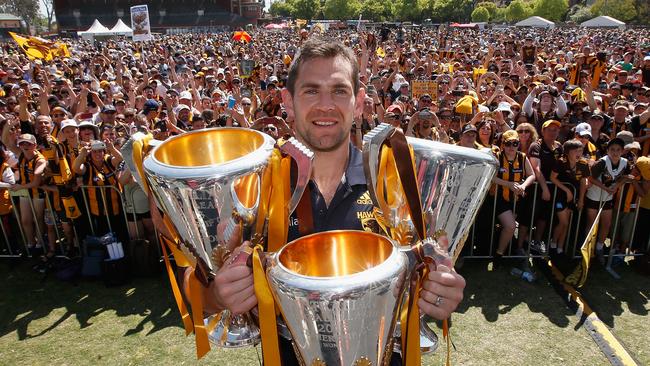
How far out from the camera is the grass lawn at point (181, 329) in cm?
423

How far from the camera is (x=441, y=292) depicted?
143cm

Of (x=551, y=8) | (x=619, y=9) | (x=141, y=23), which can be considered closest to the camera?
(x=141, y=23)

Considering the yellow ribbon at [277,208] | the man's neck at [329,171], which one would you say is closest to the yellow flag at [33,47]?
the man's neck at [329,171]

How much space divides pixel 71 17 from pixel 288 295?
89.8m

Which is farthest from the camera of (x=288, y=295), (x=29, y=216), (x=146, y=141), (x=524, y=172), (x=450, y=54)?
(x=450, y=54)

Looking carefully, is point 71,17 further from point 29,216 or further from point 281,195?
point 281,195

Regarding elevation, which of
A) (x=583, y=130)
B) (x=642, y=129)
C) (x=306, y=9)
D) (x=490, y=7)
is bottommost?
(x=642, y=129)

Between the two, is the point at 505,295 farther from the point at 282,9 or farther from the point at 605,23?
the point at 282,9

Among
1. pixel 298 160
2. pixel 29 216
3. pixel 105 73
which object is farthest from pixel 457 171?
pixel 105 73

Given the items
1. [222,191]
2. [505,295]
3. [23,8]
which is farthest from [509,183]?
[23,8]

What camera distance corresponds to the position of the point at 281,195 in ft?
5.37

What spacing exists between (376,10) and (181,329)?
93.5 meters

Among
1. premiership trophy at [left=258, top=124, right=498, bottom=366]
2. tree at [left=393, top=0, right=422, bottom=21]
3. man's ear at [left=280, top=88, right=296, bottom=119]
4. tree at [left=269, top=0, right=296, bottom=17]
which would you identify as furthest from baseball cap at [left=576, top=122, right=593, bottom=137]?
tree at [left=269, top=0, right=296, bottom=17]

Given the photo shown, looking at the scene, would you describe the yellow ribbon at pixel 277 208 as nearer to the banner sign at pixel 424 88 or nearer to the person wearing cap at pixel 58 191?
the person wearing cap at pixel 58 191
